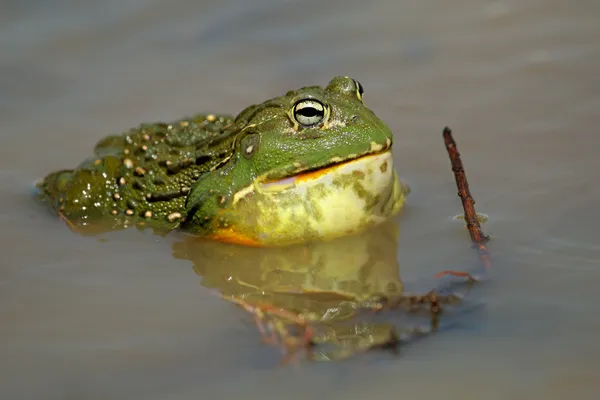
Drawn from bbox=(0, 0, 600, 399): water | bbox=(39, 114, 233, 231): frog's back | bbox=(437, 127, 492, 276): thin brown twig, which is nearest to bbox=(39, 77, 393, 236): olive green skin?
bbox=(39, 114, 233, 231): frog's back

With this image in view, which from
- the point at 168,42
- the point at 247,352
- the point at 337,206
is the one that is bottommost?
the point at 247,352

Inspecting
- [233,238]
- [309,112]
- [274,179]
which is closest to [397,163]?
[309,112]

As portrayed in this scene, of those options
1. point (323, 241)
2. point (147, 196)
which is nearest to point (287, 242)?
point (323, 241)

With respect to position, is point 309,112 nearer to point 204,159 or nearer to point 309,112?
point 309,112

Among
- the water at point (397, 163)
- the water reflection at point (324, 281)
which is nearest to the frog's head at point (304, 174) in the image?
the water reflection at point (324, 281)

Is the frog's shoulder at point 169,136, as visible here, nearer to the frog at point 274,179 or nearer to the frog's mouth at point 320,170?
the frog at point 274,179

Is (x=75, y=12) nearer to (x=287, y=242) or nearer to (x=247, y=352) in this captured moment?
(x=287, y=242)
